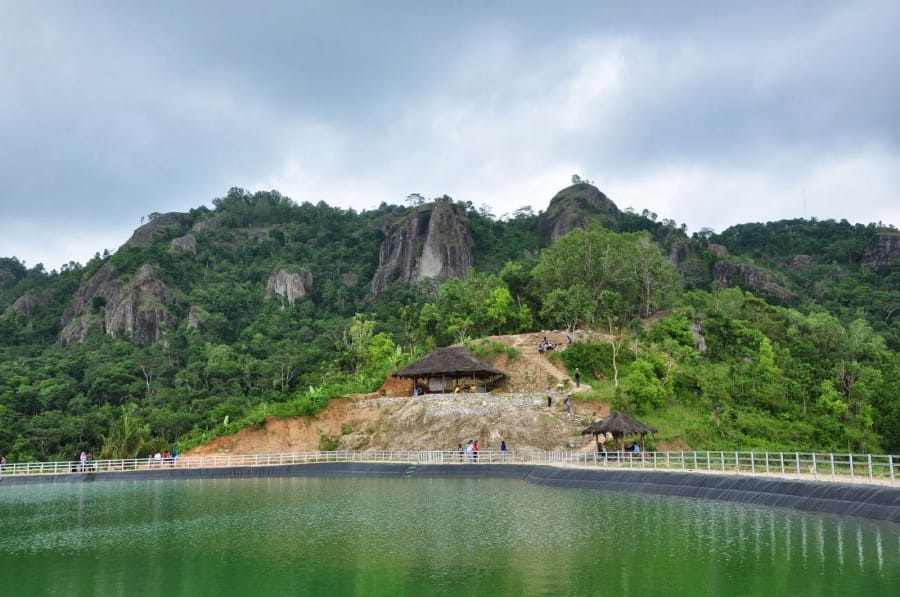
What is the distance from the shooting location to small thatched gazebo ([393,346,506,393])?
4738 centimetres

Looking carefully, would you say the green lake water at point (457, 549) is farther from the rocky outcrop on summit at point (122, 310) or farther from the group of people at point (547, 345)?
the rocky outcrop on summit at point (122, 310)

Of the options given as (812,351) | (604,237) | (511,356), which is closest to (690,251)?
(604,237)

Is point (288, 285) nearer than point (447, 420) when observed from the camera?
No

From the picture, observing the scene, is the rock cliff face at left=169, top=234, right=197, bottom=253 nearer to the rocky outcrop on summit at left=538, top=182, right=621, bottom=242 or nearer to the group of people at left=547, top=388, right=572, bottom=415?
the rocky outcrop on summit at left=538, top=182, right=621, bottom=242

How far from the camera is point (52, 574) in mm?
14953

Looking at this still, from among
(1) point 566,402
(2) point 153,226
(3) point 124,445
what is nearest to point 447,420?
(1) point 566,402

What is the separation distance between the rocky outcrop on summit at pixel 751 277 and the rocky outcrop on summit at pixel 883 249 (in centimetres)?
2264

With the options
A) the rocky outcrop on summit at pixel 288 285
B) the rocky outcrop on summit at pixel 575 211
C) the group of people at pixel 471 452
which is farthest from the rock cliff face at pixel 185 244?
the group of people at pixel 471 452

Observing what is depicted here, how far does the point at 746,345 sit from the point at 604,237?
50.4 feet

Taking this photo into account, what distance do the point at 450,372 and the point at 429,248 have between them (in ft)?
263

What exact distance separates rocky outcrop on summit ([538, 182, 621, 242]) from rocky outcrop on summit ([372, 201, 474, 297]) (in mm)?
19828

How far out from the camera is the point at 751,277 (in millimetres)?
105375

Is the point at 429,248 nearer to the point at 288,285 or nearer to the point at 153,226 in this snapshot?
the point at 288,285

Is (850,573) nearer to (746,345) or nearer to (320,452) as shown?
(320,452)
